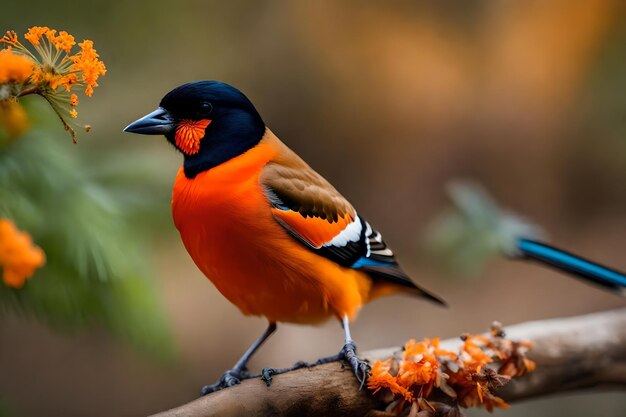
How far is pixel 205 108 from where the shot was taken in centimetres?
154

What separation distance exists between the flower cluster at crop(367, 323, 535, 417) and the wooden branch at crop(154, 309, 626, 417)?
76mm

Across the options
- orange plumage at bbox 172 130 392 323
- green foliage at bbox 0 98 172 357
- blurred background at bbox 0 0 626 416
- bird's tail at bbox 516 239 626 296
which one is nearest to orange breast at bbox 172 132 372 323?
orange plumage at bbox 172 130 392 323

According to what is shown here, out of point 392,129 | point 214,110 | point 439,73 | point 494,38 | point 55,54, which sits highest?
point 494,38

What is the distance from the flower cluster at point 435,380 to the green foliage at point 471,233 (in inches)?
36.7

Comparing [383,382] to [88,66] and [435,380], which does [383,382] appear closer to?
[435,380]

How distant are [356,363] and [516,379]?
1.88 feet

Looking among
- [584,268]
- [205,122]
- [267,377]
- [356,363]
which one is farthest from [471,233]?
[205,122]

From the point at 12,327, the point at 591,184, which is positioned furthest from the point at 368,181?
the point at 12,327

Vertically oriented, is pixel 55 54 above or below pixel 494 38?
below

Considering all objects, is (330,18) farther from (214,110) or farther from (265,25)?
(214,110)

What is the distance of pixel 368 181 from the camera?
14.7 ft

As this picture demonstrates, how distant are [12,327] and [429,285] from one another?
92.1 inches

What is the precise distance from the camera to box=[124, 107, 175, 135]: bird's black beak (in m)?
1.40

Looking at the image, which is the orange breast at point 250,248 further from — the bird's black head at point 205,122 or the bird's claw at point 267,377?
the bird's claw at point 267,377
